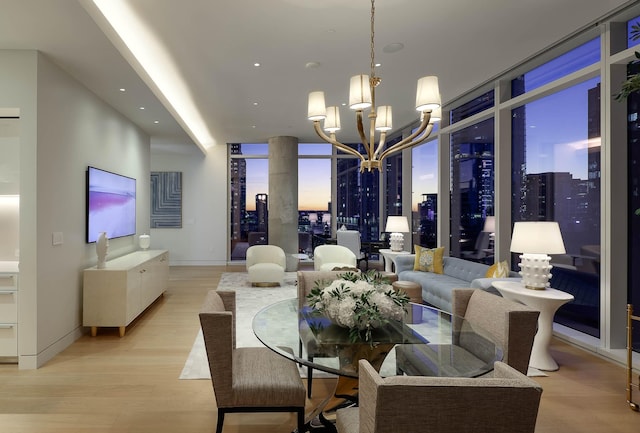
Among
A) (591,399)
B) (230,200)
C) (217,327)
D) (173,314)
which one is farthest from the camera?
(230,200)

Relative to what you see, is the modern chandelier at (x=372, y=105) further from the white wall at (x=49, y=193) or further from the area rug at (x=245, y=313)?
the white wall at (x=49, y=193)

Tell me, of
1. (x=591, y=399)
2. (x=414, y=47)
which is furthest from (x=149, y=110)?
(x=591, y=399)

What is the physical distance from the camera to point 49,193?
354cm

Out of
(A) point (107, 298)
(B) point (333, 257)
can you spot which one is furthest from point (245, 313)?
(B) point (333, 257)

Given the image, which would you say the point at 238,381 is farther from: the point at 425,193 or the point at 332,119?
the point at 425,193

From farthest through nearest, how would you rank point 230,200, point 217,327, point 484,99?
1. point 230,200
2. point 484,99
3. point 217,327

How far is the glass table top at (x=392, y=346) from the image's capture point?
5.77 feet

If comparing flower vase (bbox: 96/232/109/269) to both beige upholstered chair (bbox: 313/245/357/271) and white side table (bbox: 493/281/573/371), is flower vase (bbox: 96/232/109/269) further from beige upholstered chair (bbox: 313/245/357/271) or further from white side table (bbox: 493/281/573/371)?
white side table (bbox: 493/281/573/371)

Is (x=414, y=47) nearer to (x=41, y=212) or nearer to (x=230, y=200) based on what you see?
(x=41, y=212)

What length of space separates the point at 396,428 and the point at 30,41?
395 centimetres

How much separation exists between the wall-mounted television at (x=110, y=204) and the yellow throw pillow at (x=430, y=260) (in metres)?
4.46

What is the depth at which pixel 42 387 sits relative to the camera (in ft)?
9.65

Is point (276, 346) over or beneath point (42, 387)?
over

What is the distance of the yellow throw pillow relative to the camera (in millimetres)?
5833
